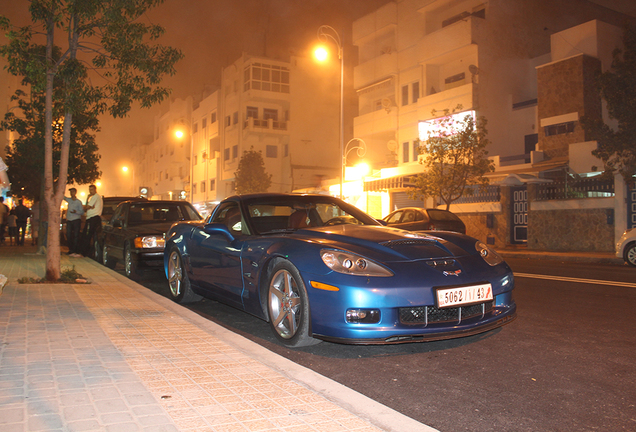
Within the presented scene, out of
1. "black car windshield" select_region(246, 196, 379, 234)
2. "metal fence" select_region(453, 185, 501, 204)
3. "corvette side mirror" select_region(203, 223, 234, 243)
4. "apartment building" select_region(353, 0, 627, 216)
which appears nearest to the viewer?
"corvette side mirror" select_region(203, 223, 234, 243)

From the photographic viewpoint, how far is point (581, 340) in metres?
4.67

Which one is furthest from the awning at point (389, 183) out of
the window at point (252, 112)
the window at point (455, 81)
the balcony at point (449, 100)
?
the window at point (252, 112)

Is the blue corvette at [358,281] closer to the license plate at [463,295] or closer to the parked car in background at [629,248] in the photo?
the license plate at [463,295]

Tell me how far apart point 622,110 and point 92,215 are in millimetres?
17109

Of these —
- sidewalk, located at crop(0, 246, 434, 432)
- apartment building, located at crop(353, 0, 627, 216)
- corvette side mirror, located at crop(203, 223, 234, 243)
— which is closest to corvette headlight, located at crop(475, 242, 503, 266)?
sidewalk, located at crop(0, 246, 434, 432)

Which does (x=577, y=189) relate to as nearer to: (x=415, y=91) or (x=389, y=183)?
(x=389, y=183)

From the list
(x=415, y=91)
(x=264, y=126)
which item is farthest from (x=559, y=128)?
(x=264, y=126)

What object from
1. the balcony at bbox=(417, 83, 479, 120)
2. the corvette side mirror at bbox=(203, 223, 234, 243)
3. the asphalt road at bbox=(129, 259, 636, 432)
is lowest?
the asphalt road at bbox=(129, 259, 636, 432)

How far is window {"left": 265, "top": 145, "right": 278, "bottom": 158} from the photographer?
161 feet

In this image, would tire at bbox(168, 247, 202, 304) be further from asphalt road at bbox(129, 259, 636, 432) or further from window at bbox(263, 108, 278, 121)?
window at bbox(263, 108, 278, 121)

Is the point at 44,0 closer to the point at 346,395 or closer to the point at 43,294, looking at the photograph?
the point at 43,294

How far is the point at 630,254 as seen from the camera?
1324cm

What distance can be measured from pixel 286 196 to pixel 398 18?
30.4 m

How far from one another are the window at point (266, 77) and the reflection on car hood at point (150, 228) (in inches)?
1516
